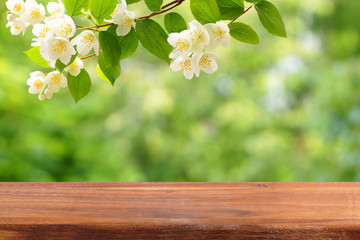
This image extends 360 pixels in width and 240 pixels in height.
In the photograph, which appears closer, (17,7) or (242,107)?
(17,7)

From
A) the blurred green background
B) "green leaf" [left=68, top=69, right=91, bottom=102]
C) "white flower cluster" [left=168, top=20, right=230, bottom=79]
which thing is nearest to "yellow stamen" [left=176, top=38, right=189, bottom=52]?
"white flower cluster" [left=168, top=20, right=230, bottom=79]

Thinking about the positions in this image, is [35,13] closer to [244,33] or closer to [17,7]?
[17,7]

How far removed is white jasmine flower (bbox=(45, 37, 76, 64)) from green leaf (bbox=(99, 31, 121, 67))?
27 mm

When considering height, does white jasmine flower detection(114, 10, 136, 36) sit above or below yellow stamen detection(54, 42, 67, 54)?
above

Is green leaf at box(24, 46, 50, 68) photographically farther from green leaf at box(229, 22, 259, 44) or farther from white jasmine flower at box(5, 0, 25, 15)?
green leaf at box(229, 22, 259, 44)

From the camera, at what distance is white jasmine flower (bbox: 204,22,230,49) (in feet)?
1.19

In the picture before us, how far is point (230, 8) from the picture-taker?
0.39 m

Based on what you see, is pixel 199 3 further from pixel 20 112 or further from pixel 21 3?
pixel 20 112

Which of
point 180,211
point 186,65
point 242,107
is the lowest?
point 242,107

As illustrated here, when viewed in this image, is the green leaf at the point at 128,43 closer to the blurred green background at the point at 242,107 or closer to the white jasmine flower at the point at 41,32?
the white jasmine flower at the point at 41,32

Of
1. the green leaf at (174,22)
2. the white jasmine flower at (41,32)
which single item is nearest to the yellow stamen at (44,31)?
the white jasmine flower at (41,32)

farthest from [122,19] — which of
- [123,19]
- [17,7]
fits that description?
[17,7]

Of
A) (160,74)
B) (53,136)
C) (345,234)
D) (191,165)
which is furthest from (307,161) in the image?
(345,234)

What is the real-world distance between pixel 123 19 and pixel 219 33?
84 mm
